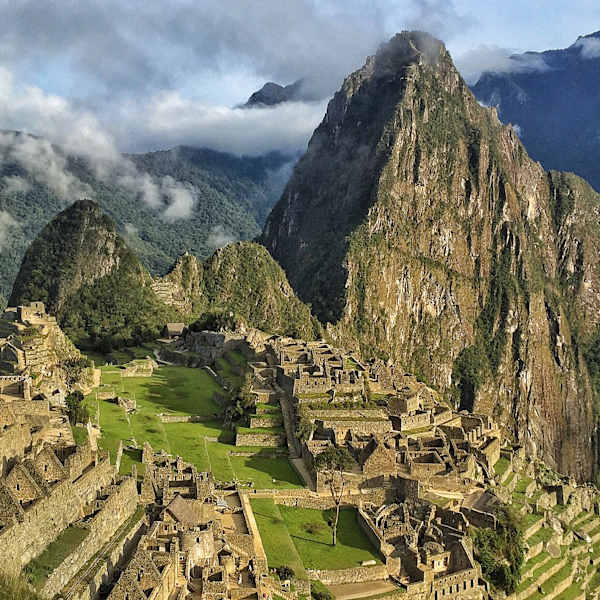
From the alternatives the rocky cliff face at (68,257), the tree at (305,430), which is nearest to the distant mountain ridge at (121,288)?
the rocky cliff face at (68,257)

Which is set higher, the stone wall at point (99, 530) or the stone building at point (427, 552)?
the stone wall at point (99, 530)

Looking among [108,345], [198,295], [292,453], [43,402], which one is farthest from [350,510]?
[198,295]

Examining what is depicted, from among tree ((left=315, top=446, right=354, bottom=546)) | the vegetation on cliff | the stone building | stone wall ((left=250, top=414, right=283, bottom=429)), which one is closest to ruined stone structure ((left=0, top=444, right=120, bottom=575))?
the stone building

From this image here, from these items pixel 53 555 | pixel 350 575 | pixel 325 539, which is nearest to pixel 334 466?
pixel 325 539

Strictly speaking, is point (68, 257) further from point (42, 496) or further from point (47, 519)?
point (47, 519)

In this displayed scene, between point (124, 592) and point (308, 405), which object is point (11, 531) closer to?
point (124, 592)

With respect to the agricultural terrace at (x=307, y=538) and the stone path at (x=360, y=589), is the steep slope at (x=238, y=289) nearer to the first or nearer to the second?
the agricultural terrace at (x=307, y=538)

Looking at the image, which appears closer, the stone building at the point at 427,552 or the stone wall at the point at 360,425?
the stone building at the point at 427,552
